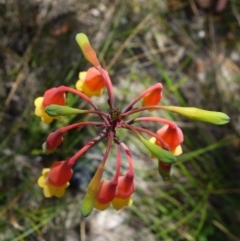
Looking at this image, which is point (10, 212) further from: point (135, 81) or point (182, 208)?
point (135, 81)

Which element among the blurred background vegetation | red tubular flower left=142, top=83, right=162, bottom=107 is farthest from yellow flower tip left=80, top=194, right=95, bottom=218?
the blurred background vegetation

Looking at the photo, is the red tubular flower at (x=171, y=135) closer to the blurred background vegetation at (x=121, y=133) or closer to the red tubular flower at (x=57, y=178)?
the red tubular flower at (x=57, y=178)

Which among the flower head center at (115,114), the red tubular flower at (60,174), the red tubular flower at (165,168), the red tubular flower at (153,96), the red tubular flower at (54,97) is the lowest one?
the red tubular flower at (165,168)

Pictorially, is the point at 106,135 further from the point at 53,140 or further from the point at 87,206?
the point at 87,206

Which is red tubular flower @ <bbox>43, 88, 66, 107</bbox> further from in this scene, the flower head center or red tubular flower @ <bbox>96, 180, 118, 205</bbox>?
red tubular flower @ <bbox>96, 180, 118, 205</bbox>

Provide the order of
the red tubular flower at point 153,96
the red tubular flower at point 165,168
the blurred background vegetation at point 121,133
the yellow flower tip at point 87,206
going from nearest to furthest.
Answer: the yellow flower tip at point 87,206
the red tubular flower at point 165,168
the red tubular flower at point 153,96
the blurred background vegetation at point 121,133

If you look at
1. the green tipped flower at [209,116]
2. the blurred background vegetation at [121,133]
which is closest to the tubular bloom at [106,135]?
the green tipped flower at [209,116]
